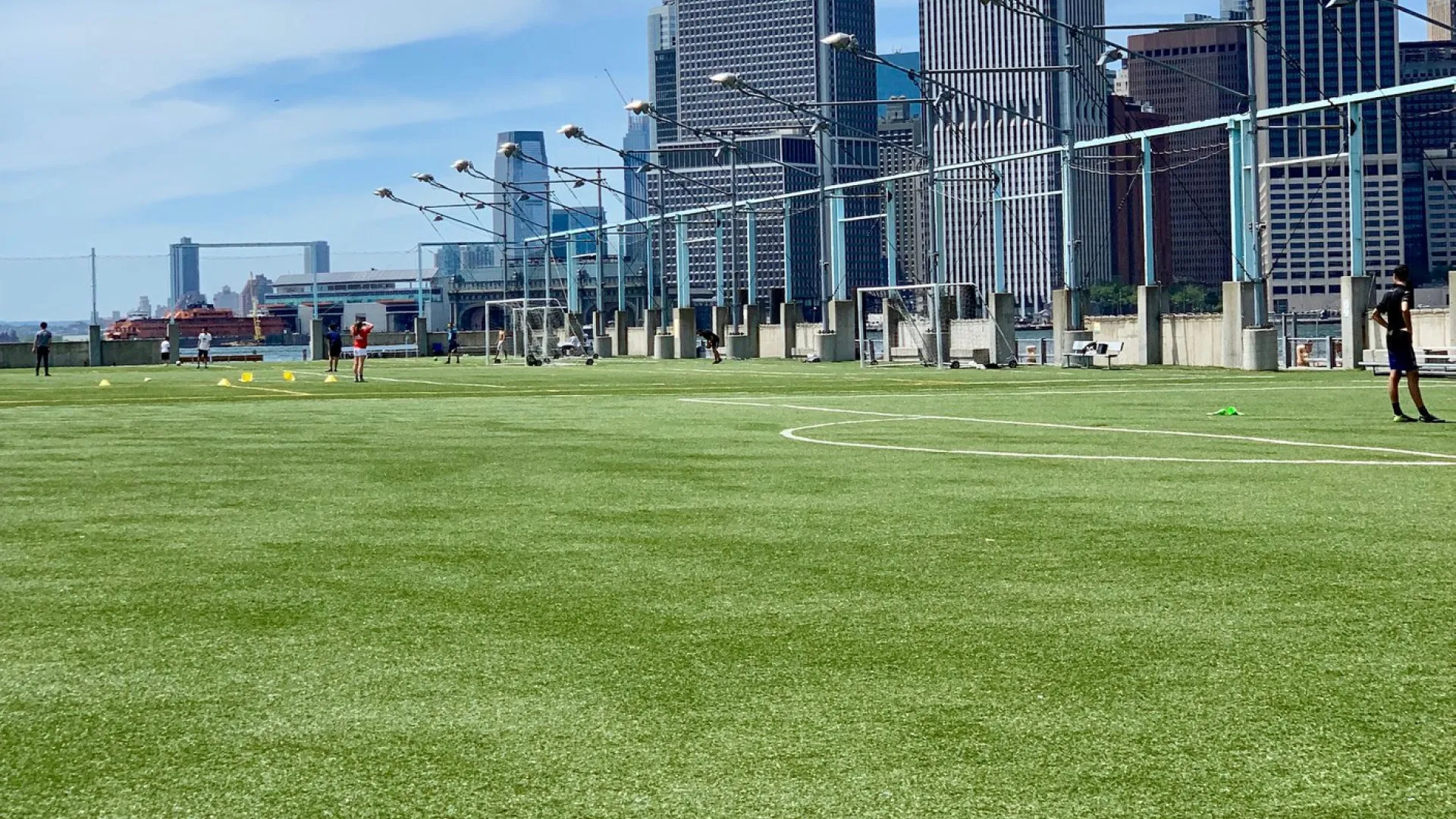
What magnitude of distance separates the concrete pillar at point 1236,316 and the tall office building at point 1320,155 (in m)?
53.9

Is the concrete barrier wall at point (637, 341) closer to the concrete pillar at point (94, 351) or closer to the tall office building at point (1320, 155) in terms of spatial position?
the concrete pillar at point (94, 351)

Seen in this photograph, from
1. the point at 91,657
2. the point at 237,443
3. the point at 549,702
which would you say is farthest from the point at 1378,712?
the point at 237,443

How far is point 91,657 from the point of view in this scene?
6562 millimetres

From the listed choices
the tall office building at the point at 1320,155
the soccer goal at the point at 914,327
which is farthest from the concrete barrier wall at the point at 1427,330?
→ the tall office building at the point at 1320,155

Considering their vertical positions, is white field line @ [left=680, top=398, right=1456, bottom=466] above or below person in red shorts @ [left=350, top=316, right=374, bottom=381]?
below

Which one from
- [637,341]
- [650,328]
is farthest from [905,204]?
[650,328]

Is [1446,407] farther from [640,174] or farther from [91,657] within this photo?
[640,174]

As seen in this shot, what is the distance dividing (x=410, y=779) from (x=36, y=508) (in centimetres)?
800

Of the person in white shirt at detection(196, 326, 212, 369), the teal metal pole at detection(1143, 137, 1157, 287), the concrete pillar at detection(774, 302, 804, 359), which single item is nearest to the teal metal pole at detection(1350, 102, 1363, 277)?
the teal metal pole at detection(1143, 137, 1157, 287)

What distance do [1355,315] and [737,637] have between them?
39.3 meters

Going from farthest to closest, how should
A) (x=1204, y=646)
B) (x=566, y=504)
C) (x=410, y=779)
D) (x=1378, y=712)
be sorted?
1. (x=566, y=504)
2. (x=1204, y=646)
3. (x=1378, y=712)
4. (x=410, y=779)

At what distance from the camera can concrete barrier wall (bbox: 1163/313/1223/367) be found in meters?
49.2

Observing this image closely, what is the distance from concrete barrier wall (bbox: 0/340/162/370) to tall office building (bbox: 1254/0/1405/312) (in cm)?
5833

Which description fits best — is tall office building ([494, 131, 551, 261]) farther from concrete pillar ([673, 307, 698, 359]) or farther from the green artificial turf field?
the green artificial turf field
